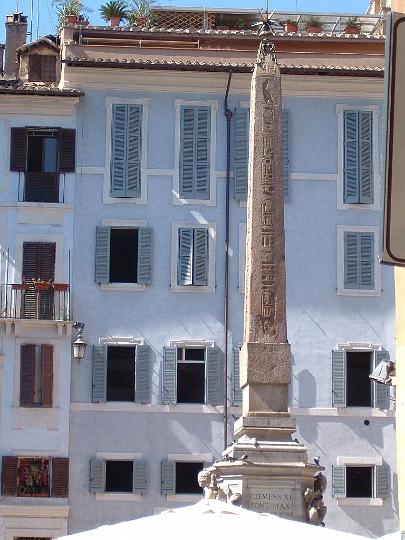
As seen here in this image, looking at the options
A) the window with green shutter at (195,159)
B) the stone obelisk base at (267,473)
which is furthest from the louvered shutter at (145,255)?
the stone obelisk base at (267,473)

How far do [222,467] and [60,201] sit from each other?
42.1 feet

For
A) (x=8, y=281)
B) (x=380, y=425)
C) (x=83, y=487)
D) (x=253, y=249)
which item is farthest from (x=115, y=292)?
(x=253, y=249)

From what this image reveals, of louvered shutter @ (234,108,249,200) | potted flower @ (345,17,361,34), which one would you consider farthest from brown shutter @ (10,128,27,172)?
potted flower @ (345,17,361,34)

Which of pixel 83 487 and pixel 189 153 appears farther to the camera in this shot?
pixel 189 153

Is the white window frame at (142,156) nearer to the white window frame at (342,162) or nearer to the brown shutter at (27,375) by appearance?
the brown shutter at (27,375)

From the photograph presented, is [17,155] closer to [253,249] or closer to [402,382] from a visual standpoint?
[253,249]

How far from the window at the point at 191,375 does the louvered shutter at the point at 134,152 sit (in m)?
3.40

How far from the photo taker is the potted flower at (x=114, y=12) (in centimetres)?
3219

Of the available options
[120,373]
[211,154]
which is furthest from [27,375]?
[211,154]

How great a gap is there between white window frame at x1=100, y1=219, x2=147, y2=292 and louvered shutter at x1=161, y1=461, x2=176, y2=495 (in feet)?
11.7

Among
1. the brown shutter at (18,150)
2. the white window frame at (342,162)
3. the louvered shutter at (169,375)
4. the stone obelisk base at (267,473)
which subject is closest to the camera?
the stone obelisk base at (267,473)

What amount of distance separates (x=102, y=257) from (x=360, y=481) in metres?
6.71

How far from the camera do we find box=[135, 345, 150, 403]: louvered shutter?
28.8 meters

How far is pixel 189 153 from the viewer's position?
3011 cm
